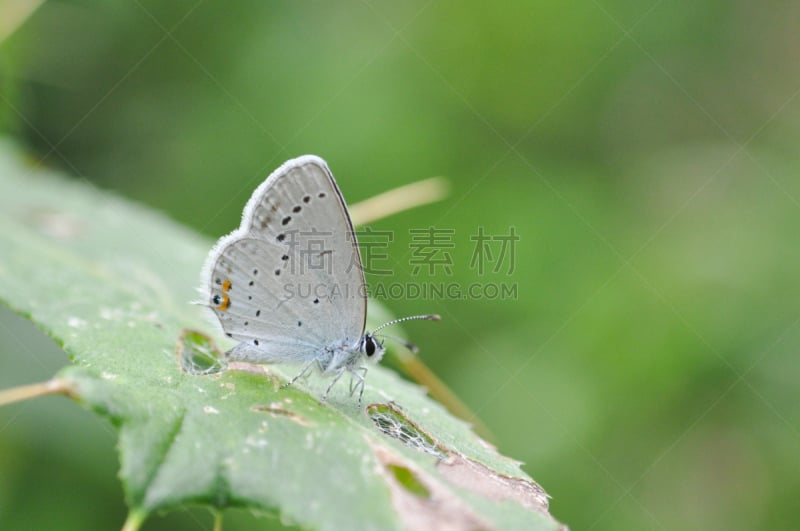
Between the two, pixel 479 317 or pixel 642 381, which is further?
pixel 479 317

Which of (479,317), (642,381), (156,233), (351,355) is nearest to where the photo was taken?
(351,355)

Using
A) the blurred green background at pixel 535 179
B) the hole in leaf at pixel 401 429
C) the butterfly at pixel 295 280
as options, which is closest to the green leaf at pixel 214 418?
the hole in leaf at pixel 401 429

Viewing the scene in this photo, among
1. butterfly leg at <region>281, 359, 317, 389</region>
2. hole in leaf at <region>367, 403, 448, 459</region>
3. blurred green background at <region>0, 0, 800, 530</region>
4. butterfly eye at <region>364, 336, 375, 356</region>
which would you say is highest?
blurred green background at <region>0, 0, 800, 530</region>

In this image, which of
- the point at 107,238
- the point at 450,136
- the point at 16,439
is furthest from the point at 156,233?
the point at 450,136

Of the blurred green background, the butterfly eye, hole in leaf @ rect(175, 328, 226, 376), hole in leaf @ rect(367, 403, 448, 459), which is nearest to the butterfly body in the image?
the butterfly eye

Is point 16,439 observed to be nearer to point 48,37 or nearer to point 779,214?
point 48,37

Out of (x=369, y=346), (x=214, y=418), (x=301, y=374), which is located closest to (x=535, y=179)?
(x=369, y=346)

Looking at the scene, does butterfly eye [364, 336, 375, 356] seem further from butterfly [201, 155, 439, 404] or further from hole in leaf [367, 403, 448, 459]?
hole in leaf [367, 403, 448, 459]

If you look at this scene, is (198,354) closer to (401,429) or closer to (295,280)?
(295,280)
